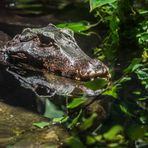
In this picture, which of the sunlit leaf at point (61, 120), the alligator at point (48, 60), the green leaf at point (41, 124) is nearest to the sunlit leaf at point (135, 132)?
the sunlit leaf at point (61, 120)

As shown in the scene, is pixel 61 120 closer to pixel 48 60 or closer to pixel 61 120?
pixel 61 120

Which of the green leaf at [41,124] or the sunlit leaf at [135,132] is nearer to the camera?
the sunlit leaf at [135,132]

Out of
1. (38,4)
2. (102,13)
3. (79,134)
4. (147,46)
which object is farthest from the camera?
(38,4)

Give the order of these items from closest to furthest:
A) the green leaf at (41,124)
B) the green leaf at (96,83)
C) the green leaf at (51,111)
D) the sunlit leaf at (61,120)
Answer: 1. the green leaf at (96,83)
2. the sunlit leaf at (61,120)
3. the green leaf at (41,124)
4. the green leaf at (51,111)

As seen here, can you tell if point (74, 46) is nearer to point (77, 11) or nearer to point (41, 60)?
point (41, 60)

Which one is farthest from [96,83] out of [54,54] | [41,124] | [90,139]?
[54,54]

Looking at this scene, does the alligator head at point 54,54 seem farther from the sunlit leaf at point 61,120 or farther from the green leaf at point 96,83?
the green leaf at point 96,83

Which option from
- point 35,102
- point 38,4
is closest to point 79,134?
point 35,102
